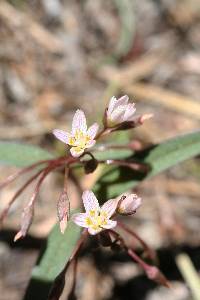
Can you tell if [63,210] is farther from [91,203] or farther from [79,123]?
[79,123]

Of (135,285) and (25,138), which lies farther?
(25,138)

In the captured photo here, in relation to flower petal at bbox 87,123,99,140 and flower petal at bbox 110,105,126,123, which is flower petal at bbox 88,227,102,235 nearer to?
flower petal at bbox 87,123,99,140

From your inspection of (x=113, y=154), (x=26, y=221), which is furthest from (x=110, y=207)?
(x=113, y=154)

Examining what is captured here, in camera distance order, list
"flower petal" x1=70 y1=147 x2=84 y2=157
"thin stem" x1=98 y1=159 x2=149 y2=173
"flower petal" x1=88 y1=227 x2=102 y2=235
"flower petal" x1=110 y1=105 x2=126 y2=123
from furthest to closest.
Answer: "thin stem" x1=98 y1=159 x2=149 y2=173 < "flower petal" x1=110 y1=105 x2=126 y2=123 < "flower petal" x1=70 y1=147 x2=84 y2=157 < "flower petal" x1=88 y1=227 x2=102 y2=235

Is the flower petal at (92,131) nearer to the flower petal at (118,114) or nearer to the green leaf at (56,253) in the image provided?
the flower petal at (118,114)

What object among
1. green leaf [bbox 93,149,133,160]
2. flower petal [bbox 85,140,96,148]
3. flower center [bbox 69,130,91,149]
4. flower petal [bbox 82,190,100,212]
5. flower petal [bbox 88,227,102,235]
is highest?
green leaf [bbox 93,149,133,160]

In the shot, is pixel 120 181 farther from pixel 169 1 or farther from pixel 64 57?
pixel 169 1

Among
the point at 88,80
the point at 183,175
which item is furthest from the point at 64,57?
the point at 183,175

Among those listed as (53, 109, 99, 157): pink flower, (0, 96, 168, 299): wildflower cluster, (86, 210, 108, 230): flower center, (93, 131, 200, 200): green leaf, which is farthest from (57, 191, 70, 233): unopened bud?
(93, 131, 200, 200): green leaf
